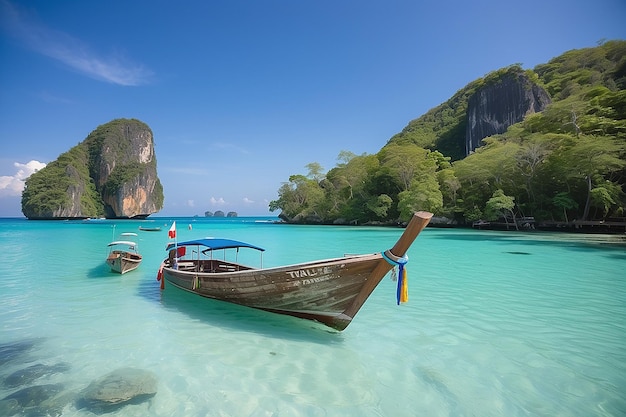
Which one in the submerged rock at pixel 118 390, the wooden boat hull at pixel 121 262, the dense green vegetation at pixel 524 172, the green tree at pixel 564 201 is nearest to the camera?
the submerged rock at pixel 118 390

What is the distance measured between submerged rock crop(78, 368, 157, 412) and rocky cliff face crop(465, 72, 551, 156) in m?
70.2

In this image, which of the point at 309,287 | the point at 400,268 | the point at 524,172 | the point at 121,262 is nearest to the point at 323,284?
the point at 309,287

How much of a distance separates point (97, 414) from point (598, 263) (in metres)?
18.4

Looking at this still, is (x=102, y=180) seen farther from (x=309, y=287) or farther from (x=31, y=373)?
(x=309, y=287)

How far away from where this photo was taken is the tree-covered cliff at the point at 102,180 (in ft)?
312

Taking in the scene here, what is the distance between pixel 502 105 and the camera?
2468 inches

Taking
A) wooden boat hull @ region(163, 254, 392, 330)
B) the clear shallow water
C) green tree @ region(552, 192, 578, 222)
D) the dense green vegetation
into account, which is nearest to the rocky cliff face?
the dense green vegetation

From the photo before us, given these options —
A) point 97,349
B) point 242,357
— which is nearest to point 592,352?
point 242,357

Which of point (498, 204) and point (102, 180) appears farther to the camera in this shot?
point (102, 180)

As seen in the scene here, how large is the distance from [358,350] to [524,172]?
36914 millimetres

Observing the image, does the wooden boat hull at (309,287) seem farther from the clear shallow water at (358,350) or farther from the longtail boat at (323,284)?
the clear shallow water at (358,350)

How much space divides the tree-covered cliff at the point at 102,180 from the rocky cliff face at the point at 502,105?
105331mm

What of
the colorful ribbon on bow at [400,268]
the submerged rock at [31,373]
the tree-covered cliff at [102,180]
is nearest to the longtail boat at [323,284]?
the colorful ribbon on bow at [400,268]

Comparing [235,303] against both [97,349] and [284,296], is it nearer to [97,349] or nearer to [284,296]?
[284,296]
